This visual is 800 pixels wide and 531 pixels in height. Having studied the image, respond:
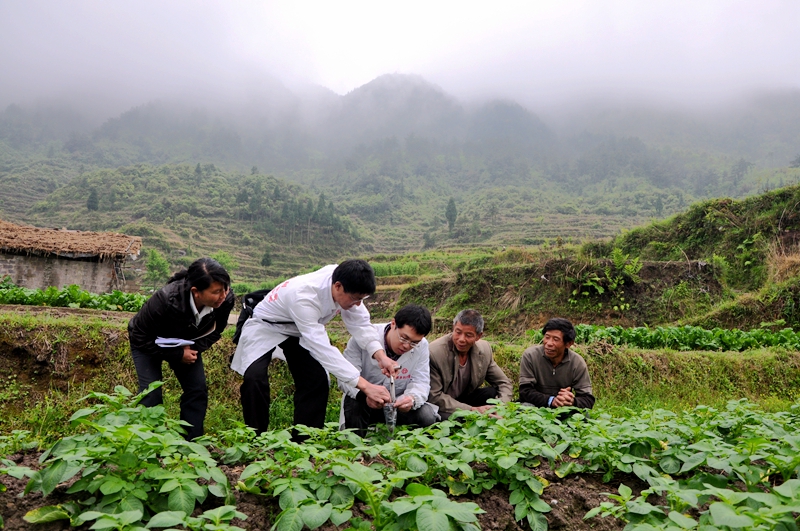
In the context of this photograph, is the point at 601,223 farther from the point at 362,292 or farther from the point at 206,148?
the point at 206,148

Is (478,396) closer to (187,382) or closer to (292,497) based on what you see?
(187,382)

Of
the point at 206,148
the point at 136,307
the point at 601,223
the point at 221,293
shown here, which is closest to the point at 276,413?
the point at 221,293

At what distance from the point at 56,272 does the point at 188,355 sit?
17709 millimetres

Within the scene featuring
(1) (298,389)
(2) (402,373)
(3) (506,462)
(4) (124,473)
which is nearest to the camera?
(4) (124,473)

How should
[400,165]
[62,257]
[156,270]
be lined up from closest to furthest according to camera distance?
1. [62,257]
2. [156,270]
3. [400,165]

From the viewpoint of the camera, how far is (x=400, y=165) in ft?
394

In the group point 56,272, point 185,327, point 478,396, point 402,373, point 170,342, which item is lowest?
point 56,272

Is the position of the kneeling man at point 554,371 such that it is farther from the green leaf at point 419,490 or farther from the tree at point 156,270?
the tree at point 156,270

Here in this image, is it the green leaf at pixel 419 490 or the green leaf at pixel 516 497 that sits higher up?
the green leaf at pixel 419 490

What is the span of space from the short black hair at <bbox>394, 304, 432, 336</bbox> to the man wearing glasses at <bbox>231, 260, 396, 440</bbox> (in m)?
0.26

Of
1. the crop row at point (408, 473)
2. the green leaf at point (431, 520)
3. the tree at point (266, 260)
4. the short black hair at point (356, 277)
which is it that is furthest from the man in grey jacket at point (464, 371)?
the tree at point (266, 260)

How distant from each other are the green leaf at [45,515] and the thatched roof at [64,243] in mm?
18695

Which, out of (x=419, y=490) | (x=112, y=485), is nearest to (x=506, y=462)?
(x=419, y=490)

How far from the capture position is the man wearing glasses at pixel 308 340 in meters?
3.97
